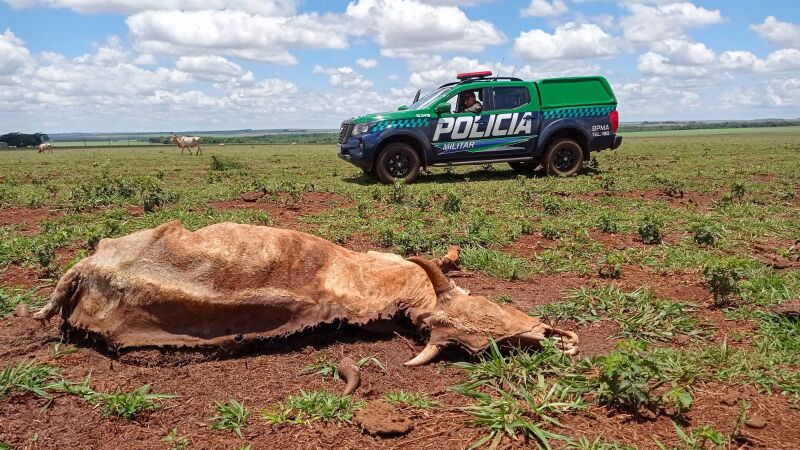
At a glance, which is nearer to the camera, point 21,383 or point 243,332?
point 21,383

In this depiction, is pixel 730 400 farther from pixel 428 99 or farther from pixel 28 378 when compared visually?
pixel 428 99

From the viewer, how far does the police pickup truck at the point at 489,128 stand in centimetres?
1271

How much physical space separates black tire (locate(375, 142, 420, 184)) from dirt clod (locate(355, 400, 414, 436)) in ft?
32.4

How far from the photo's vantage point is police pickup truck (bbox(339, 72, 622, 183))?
41.7ft

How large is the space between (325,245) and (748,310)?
3.12 m

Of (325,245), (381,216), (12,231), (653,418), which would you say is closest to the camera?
(653,418)

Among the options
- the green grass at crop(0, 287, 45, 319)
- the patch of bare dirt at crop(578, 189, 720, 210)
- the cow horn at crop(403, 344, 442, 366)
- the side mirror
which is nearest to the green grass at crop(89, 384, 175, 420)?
the cow horn at crop(403, 344, 442, 366)

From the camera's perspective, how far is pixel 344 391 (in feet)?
10.5

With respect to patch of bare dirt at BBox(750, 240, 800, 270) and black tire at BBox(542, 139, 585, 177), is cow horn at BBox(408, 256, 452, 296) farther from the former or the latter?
black tire at BBox(542, 139, 585, 177)

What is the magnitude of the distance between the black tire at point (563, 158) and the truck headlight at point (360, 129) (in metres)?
4.19

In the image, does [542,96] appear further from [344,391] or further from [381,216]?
[344,391]

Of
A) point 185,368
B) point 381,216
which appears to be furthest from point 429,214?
point 185,368

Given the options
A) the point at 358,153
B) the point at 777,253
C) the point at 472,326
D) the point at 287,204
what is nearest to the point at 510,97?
the point at 358,153

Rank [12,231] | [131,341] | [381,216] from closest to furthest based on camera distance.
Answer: [131,341]
[12,231]
[381,216]
